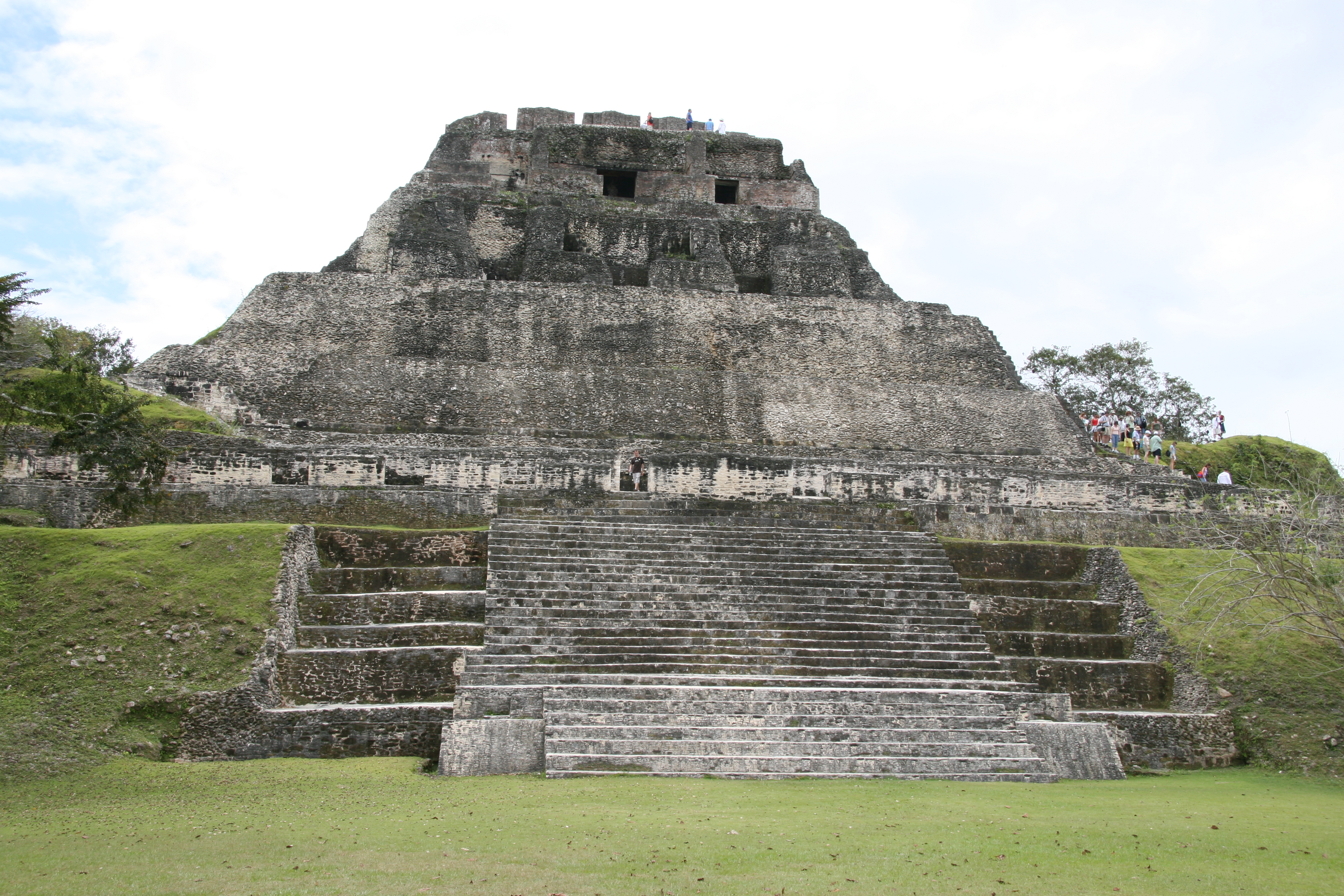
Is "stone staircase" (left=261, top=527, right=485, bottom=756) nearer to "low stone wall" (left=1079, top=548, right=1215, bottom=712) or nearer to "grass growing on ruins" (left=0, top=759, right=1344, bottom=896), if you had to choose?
"grass growing on ruins" (left=0, top=759, right=1344, bottom=896)

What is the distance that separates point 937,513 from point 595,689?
6.20 m

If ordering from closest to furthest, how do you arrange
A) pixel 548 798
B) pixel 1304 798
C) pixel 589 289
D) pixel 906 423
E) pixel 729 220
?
pixel 548 798 → pixel 1304 798 → pixel 906 423 → pixel 589 289 → pixel 729 220

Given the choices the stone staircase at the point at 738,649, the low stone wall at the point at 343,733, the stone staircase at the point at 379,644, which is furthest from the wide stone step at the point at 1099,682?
the low stone wall at the point at 343,733

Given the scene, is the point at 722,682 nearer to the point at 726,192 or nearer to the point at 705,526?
the point at 705,526

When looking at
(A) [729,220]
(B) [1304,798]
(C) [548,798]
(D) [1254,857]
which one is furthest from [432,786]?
(A) [729,220]

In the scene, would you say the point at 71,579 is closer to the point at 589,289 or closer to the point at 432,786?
the point at 432,786

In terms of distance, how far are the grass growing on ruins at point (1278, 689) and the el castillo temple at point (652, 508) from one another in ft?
0.89

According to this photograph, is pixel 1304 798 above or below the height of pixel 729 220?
below

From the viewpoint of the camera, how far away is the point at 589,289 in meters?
19.2

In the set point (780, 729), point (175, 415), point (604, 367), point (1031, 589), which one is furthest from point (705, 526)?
point (175, 415)

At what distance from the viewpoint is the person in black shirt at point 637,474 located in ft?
45.1

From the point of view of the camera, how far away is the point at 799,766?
819cm

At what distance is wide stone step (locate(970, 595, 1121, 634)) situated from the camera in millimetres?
11234

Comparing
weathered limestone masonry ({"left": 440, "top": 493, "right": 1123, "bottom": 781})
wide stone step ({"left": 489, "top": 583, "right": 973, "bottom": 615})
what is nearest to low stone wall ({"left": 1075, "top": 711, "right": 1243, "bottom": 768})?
weathered limestone masonry ({"left": 440, "top": 493, "right": 1123, "bottom": 781})
